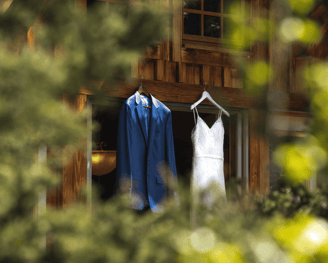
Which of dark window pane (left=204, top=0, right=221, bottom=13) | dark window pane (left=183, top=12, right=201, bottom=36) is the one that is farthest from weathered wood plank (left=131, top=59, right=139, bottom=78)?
dark window pane (left=204, top=0, right=221, bottom=13)

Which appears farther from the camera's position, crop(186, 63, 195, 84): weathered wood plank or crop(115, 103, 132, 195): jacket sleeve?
crop(186, 63, 195, 84): weathered wood plank

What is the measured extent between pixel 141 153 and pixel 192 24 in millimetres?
1453

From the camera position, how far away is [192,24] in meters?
3.17

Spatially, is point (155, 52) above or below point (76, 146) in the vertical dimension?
above

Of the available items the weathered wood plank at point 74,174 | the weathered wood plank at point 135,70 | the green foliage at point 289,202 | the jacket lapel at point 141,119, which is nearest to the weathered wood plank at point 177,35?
the weathered wood plank at point 135,70

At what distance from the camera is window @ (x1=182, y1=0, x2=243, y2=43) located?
10.3 ft

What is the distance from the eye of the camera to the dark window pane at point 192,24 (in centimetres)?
314

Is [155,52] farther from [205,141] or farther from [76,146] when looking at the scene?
[76,146]

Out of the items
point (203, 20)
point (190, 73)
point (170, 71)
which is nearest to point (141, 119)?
A: point (170, 71)

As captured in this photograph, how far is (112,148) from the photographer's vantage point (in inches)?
130

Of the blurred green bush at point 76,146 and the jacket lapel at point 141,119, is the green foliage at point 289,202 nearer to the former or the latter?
the blurred green bush at point 76,146

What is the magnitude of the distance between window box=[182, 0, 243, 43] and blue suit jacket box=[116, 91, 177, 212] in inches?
36.5

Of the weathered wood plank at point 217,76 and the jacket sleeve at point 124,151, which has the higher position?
the weathered wood plank at point 217,76

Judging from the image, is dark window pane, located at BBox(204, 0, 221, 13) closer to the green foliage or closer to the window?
the window
